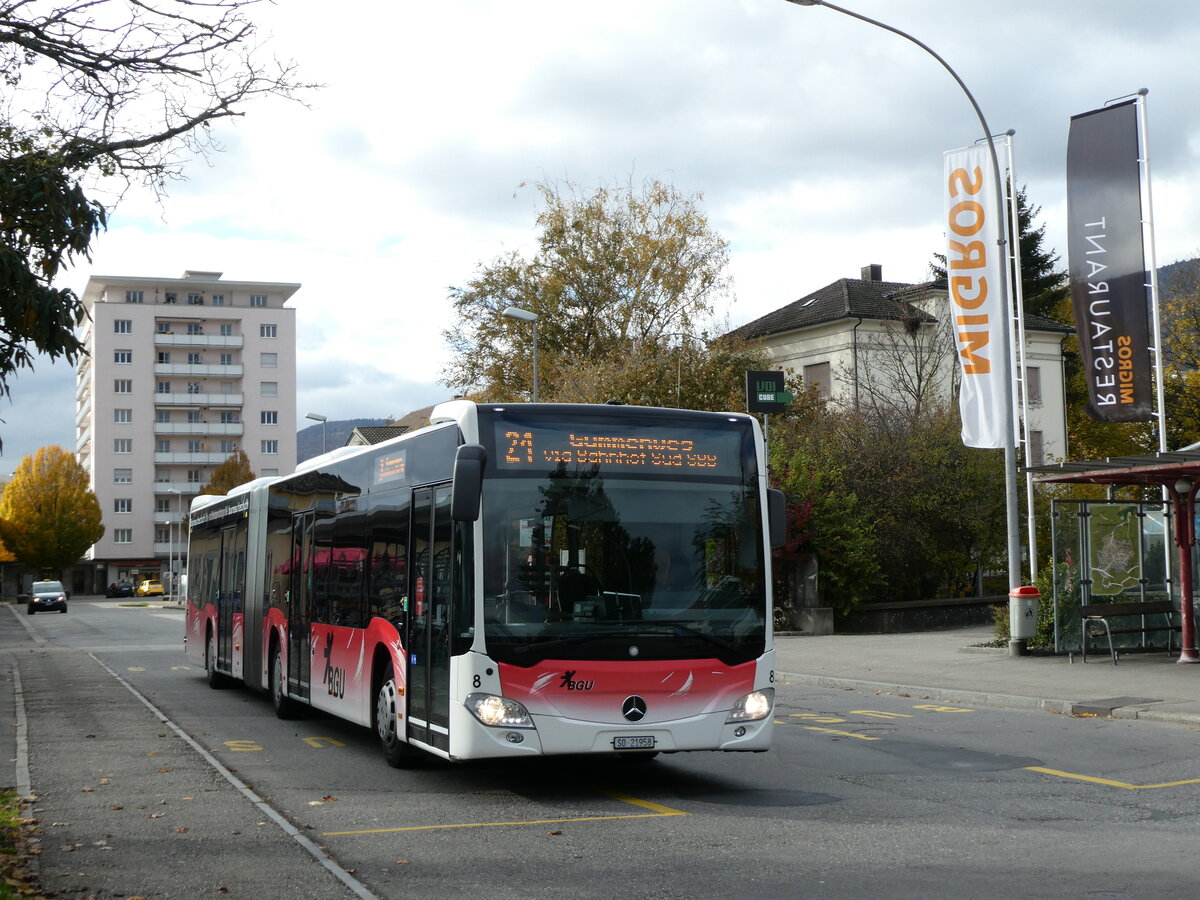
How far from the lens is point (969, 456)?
34.0 m

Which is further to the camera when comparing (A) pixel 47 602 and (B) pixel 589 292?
(A) pixel 47 602

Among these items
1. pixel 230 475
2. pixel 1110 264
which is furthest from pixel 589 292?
pixel 230 475

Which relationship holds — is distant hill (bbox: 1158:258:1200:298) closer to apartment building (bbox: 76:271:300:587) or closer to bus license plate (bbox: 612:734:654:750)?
bus license plate (bbox: 612:734:654:750)

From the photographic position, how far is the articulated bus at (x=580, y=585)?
9484 mm

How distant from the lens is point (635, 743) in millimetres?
9555

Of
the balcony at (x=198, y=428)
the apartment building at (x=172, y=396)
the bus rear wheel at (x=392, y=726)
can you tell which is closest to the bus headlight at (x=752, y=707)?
the bus rear wheel at (x=392, y=726)

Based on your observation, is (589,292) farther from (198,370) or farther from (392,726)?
(198,370)

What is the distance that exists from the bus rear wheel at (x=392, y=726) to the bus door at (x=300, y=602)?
9.98ft

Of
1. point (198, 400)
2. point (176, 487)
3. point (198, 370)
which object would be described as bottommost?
point (176, 487)

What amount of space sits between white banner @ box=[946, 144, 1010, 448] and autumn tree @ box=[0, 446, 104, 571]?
104 m


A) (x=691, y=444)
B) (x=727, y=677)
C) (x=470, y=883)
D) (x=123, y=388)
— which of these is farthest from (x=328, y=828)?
(x=123, y=388)

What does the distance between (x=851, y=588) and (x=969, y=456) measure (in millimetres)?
6163

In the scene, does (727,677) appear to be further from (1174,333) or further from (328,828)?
(1174,333)

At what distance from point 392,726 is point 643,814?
291 centimetres
